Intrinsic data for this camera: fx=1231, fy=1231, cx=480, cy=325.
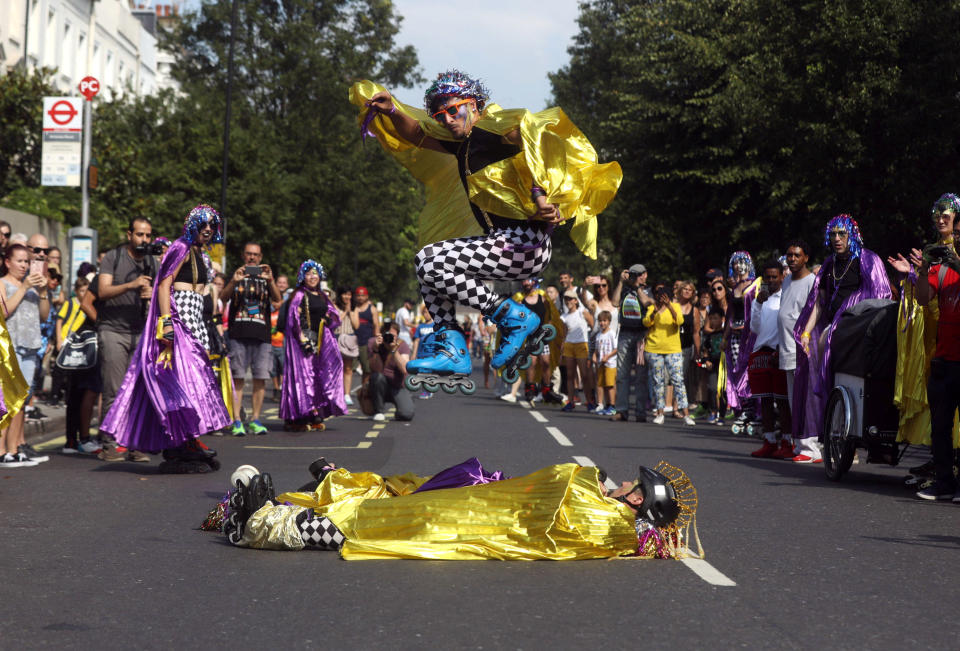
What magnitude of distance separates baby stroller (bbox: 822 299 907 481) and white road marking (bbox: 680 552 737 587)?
165 inches

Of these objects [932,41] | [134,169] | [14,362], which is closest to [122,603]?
[14,362]

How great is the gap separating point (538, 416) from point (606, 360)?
6.69ft

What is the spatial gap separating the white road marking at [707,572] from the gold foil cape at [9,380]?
210 inches

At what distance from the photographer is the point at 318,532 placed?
21.2 ft

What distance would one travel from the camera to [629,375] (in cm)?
1803

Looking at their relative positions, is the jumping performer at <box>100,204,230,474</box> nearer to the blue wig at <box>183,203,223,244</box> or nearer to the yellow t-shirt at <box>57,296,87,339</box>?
the blue wig at <box>183,203,223,244</box>

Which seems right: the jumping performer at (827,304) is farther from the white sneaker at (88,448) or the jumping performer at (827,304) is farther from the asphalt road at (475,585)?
the white sneaker at (88,448)

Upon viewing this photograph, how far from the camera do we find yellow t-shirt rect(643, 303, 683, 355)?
1727 centimetres

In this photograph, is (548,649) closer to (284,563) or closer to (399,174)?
(284,563)

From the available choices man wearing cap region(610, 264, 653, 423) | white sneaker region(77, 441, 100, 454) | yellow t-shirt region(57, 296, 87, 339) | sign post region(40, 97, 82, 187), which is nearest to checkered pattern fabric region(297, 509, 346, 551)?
white sneaker region(77, 441, 100, 454)

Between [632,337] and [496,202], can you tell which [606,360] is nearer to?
[632,337]

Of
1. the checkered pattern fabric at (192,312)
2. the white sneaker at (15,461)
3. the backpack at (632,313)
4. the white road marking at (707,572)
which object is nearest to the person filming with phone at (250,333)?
the white sneaker at (15,461)

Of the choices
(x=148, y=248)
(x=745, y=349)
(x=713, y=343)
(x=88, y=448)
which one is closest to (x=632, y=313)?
(x=713, y=343)

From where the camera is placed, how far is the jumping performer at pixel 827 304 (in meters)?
10.8
